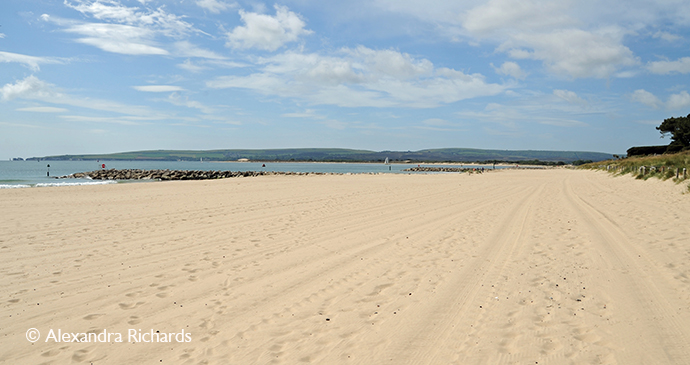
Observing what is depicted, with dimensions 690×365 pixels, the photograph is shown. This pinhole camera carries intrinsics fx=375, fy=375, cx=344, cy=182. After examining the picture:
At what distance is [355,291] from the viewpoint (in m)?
4.97

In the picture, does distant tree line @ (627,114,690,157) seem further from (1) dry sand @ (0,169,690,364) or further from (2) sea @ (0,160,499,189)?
(1) dry sand @ (0,169,690,364)

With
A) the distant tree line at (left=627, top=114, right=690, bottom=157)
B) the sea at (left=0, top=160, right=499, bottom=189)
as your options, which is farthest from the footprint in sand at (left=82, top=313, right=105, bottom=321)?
the distant tree line at (left=627, top=114, right=690, bottom=157)

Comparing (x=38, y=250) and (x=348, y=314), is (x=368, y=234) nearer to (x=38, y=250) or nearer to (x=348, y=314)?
(x=348, y=314)

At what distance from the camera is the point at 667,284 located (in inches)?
197

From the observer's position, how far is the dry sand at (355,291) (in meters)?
3.50

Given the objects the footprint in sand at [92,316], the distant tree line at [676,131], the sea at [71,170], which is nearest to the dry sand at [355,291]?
the footprint in sand at [92,316]

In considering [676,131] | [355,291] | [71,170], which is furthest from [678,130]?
[71,170]

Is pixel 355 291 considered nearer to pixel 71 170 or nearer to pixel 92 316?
pixel 92 316

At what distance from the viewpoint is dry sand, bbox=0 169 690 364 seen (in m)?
3.50

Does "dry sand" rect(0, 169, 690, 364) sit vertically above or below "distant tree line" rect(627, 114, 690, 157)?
below

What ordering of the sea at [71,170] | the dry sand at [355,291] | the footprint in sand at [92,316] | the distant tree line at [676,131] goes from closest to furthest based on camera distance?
the dry sand at [355,291] < the footprint in sand at [92,316] < the sea at [71,170] < the distant tree line at [676,131]

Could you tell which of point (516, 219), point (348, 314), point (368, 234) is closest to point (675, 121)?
point (516, 219)

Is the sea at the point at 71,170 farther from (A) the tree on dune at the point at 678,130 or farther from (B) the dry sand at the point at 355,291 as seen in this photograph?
(A) the tree on dune at the point at 678,130

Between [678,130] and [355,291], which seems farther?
[678,130]
